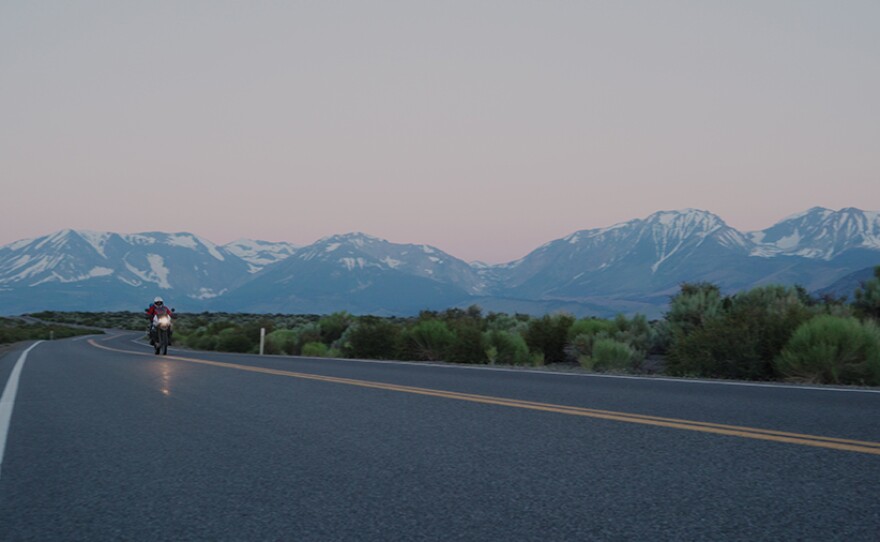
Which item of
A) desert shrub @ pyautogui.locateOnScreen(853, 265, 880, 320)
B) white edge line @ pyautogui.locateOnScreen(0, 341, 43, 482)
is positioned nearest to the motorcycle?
white edge line @ pyautogui.locateOnScreen(0, 341, 43, 482)

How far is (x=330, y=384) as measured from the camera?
11930 mm

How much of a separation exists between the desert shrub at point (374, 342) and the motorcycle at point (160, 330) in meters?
5.64

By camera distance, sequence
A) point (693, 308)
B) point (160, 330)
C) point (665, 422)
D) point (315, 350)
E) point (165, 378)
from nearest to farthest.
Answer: point (665, 422) < point (165, 378) < point (693, 308) < point (160, 330) < point (315, 350)

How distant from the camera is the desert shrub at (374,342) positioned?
80.6 feet

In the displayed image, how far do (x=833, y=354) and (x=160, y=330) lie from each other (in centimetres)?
1876

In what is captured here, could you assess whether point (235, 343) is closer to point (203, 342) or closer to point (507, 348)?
point (203, 342)

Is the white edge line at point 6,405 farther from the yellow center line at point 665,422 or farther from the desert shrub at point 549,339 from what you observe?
the desert shrub at point 549,339

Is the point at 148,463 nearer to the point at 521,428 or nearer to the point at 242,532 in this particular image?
the point at 242,532

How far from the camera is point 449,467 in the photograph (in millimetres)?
5422

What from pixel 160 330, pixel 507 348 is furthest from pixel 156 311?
pixel 507 348

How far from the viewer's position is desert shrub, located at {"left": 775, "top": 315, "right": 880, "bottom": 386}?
12.9 meters

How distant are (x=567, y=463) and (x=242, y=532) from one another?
2.40 m

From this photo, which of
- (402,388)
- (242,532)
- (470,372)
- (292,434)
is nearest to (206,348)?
(470,372)

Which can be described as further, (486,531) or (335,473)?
(335,473)
